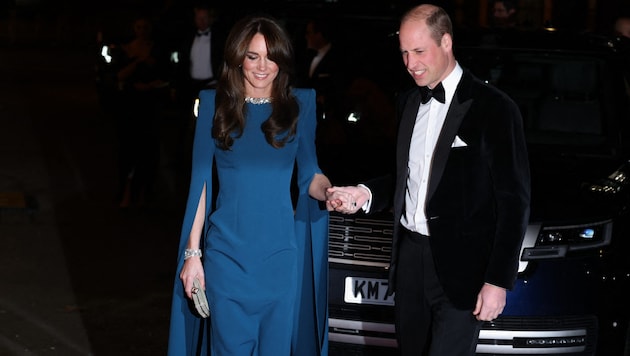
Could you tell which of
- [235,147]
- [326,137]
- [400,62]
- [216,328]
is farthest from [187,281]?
[400,62]

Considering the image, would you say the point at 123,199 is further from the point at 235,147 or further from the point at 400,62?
the point at 235,147

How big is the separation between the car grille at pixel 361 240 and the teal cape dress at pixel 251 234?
1.08 meters

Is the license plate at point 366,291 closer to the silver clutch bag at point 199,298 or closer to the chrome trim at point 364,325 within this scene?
the chrome trim at point 364,325

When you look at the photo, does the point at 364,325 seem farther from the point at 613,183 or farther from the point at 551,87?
the point at 551,87

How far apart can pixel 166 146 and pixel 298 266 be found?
11.1 meters

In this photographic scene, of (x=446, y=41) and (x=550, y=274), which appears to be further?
(x=550, y=274)

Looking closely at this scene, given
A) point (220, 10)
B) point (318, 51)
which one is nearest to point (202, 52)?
point (318, 51)

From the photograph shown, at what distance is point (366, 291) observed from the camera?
5.55m

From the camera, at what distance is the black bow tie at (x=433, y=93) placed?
421 centimetres

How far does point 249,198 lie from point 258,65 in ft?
1.59

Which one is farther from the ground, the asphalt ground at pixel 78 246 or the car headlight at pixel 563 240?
the car headlight at pixel 563 240

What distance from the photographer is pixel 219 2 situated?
1769 cm

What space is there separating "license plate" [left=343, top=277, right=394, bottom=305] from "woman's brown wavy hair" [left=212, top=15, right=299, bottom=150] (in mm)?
1361

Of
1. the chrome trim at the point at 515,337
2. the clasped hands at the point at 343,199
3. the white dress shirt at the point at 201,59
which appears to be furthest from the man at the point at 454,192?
the white dress shirt at the point at 201,59
